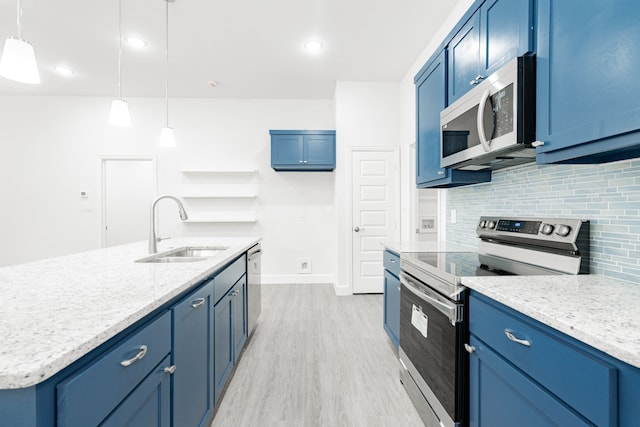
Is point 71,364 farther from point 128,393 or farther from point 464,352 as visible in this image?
point 464,352

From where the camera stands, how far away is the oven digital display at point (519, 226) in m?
1.51

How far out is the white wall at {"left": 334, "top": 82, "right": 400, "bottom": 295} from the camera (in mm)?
4105

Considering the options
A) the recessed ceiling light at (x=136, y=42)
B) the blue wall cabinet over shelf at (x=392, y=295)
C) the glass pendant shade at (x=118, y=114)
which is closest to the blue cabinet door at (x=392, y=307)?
the blue wall cabinet over shelf at (x=392, y=295)

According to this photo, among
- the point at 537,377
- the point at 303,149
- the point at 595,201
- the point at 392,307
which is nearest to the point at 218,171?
the point at 303,149

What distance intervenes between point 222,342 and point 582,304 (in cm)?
173

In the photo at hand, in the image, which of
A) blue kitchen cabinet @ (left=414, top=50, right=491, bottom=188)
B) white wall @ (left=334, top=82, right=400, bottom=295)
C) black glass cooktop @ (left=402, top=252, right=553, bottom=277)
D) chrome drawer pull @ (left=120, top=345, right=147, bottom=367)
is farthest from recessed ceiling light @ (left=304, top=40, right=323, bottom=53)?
chrome drawer pull @ (left=120, top=345, right=147, bottom=367)

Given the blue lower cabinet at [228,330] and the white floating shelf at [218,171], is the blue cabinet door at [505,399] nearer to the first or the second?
the blue lower cabinet at [228,330]

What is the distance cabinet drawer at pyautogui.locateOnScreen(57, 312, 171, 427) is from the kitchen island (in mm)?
20

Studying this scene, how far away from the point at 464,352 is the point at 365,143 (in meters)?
3.24

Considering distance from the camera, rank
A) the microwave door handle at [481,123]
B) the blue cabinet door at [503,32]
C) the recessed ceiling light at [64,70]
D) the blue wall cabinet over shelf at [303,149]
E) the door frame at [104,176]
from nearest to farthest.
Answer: the blue cabinet door at [503,32], the microwave door handle at [481,123], the recessed ceiling light at [64,70], the blue wall cabinet over shelf at [303,149], the door frame at [104,176]

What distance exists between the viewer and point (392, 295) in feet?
7.84

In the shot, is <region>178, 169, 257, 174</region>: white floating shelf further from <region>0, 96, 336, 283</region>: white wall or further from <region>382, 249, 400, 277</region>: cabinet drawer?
<region>382, 249, 400, 277</region>: cabinet drawer

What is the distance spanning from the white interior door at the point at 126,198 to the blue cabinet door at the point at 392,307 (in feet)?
13.0

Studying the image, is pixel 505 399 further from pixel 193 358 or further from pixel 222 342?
pixel 222 342
